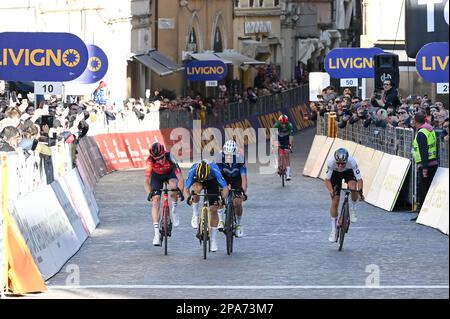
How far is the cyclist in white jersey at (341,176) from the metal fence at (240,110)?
73.0 feet

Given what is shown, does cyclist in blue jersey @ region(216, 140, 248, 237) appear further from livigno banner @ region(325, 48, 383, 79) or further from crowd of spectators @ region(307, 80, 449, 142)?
livigno banner @ region(325, 48, 383, 79)

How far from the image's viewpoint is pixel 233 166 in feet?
69.6

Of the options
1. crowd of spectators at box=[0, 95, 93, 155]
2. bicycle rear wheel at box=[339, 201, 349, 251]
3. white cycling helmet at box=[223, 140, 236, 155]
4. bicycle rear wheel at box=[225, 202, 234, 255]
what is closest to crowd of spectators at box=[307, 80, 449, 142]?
bicycle rear wheel at box=[339, 201, 349, 251]

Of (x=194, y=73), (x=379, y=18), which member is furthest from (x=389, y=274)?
(x=194, y=73)

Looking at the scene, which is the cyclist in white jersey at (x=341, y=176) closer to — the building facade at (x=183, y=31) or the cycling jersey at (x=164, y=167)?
the cycling jersey at (x=164, y=167)

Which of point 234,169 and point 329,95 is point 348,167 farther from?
point 329,95

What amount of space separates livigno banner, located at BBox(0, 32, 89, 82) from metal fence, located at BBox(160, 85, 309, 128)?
1961 centimetres

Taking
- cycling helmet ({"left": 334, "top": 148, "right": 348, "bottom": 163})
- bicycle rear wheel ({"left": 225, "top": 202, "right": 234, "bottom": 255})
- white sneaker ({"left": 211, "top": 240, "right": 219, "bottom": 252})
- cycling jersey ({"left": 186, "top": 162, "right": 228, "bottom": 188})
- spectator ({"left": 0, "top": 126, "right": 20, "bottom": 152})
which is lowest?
white sneaker ({"left": 211, "top": 240, "right": 219, "bottom": 252})

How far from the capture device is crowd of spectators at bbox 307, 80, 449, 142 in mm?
26344

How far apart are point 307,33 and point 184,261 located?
217 ft

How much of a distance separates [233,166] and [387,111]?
9.88 metres

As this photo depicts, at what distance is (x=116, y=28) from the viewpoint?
49.3 meters

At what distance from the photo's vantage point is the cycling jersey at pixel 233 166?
69.4 ft

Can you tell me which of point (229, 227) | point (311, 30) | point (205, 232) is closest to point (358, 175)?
point (229, 227)
